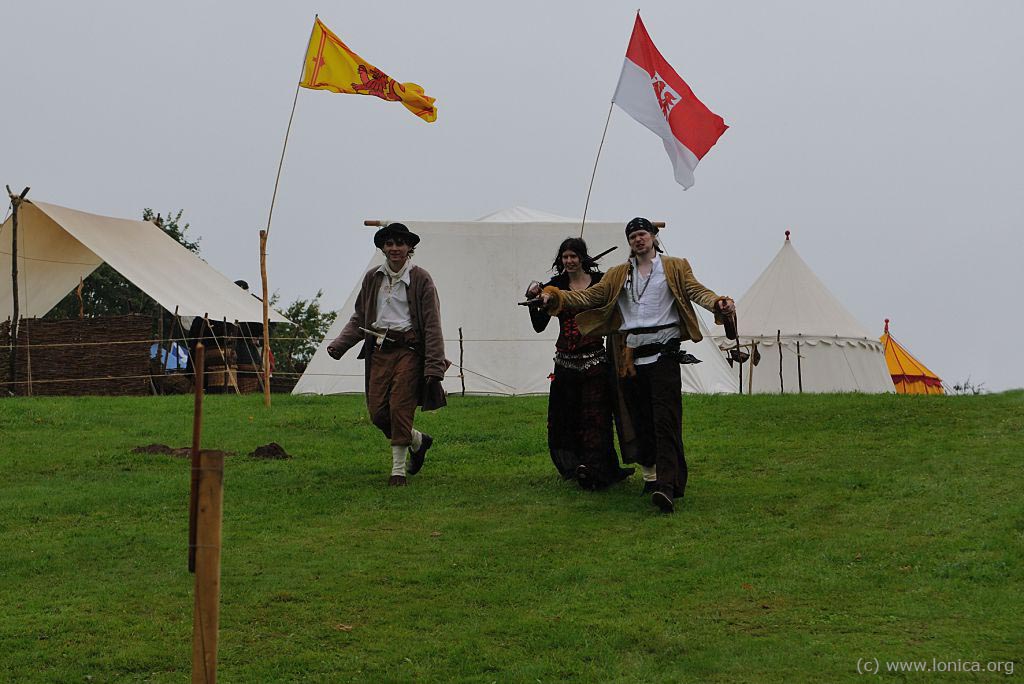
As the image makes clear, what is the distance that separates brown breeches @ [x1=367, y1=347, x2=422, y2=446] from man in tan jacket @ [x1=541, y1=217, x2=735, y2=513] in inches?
53.6

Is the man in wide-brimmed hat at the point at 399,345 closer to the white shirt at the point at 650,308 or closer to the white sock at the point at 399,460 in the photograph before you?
the white sock at the point at 399,460

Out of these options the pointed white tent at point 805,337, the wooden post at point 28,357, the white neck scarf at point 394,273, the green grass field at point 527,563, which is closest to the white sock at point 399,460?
the green grass field at point 527,563

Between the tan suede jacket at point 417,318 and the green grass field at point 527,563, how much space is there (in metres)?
0.88

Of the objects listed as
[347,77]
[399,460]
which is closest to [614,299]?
[399,460]

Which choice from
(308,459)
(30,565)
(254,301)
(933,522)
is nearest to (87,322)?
(254,301)

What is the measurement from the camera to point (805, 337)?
24.8 meters

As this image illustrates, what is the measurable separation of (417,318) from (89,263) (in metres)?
13.4

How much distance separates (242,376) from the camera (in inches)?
775

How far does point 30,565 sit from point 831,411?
7.70 meters

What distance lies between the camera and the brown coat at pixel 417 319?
9312 mm

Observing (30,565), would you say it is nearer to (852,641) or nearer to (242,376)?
(852,641)

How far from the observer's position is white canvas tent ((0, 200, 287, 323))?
2020 cm

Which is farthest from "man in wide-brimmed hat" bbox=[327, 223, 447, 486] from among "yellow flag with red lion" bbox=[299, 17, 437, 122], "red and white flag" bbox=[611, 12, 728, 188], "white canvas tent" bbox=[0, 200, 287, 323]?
"white canvas tent" bbox=[0, 200, 287, 323]

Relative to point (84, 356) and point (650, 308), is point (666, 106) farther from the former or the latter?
point (84, 356)
